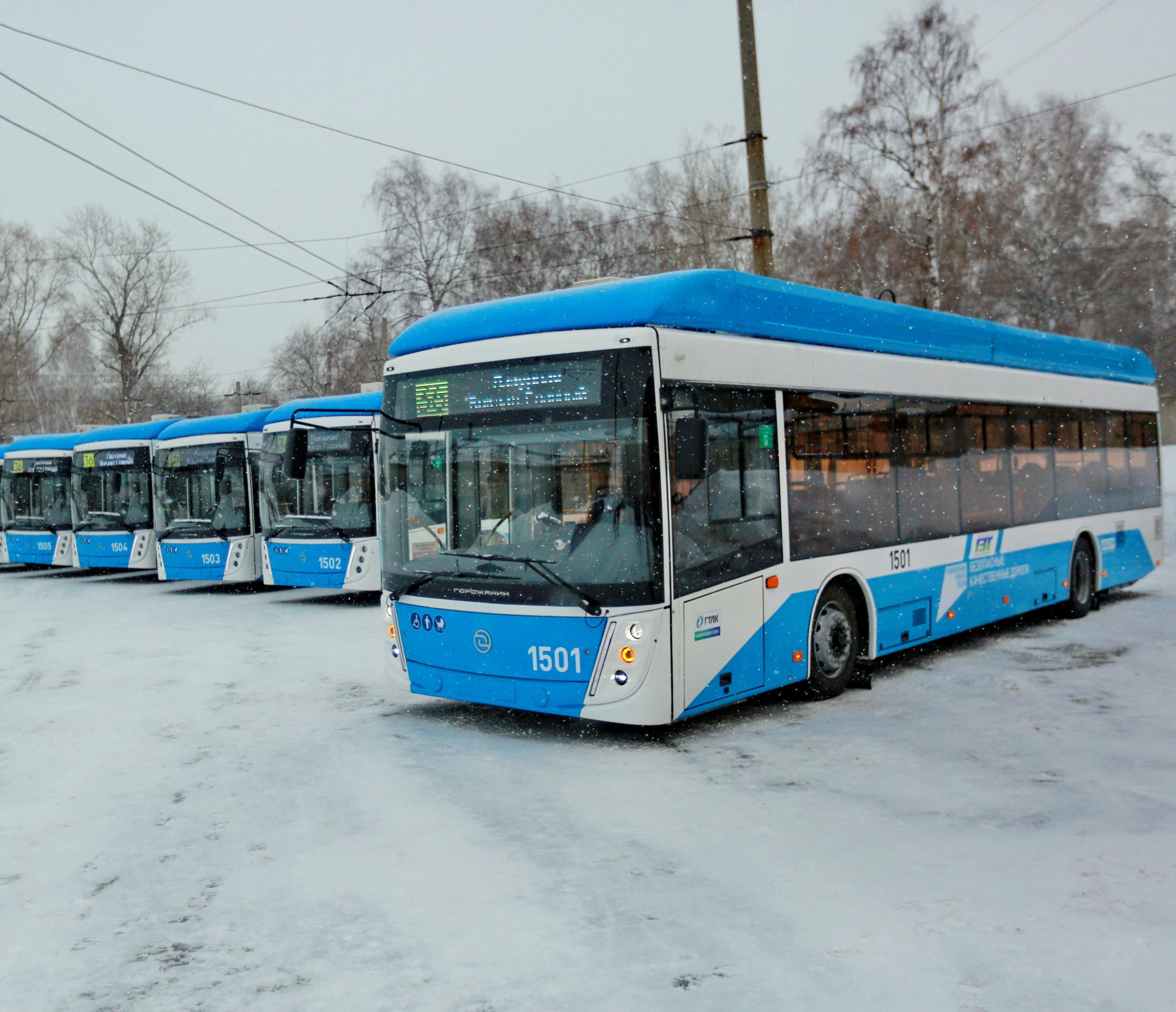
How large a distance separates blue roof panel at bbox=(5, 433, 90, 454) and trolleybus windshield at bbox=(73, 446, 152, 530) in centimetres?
105

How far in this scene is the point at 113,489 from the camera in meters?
22.5

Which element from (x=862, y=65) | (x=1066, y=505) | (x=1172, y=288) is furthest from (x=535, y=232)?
(x=1066, y=505)

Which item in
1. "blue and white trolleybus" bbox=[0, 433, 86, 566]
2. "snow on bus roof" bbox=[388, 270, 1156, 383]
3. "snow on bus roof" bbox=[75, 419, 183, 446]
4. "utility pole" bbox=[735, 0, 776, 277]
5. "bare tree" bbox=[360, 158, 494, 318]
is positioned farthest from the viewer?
"bare tree" bbox=[360, 158, 494, 318]

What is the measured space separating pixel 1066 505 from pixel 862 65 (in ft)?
74.3

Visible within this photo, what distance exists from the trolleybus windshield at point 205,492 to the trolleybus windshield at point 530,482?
39.2 feet

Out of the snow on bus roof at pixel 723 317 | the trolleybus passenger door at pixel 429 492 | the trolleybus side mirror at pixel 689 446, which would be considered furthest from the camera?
the trolleybus passenger door at pixel 429 492

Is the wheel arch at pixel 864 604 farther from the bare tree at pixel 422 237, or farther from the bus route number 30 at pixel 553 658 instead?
the bare tree at pixel 422 237

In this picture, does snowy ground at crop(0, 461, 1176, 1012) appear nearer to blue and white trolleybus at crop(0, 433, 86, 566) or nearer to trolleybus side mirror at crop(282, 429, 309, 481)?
trolleybus side mirror at crop(282, 429, 309, 481)

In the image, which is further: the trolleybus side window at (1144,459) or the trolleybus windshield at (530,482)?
the trolleybus side window at (1144,459)

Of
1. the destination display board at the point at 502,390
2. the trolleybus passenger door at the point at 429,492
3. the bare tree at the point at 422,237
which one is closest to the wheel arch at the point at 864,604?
the destination display board at the point at 502,390

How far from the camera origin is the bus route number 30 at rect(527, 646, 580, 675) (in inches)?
292

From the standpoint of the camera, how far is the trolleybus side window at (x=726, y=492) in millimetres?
7492

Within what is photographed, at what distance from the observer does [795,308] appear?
895 cm

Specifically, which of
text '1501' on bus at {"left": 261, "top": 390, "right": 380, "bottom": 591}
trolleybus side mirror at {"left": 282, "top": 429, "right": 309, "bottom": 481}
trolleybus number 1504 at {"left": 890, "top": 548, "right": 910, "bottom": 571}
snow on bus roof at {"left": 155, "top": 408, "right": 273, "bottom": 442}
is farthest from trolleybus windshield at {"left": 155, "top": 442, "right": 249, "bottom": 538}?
trolleybus number 1504 at {"left": 890, "top": 548, "right": 910, "bottom": 571}
